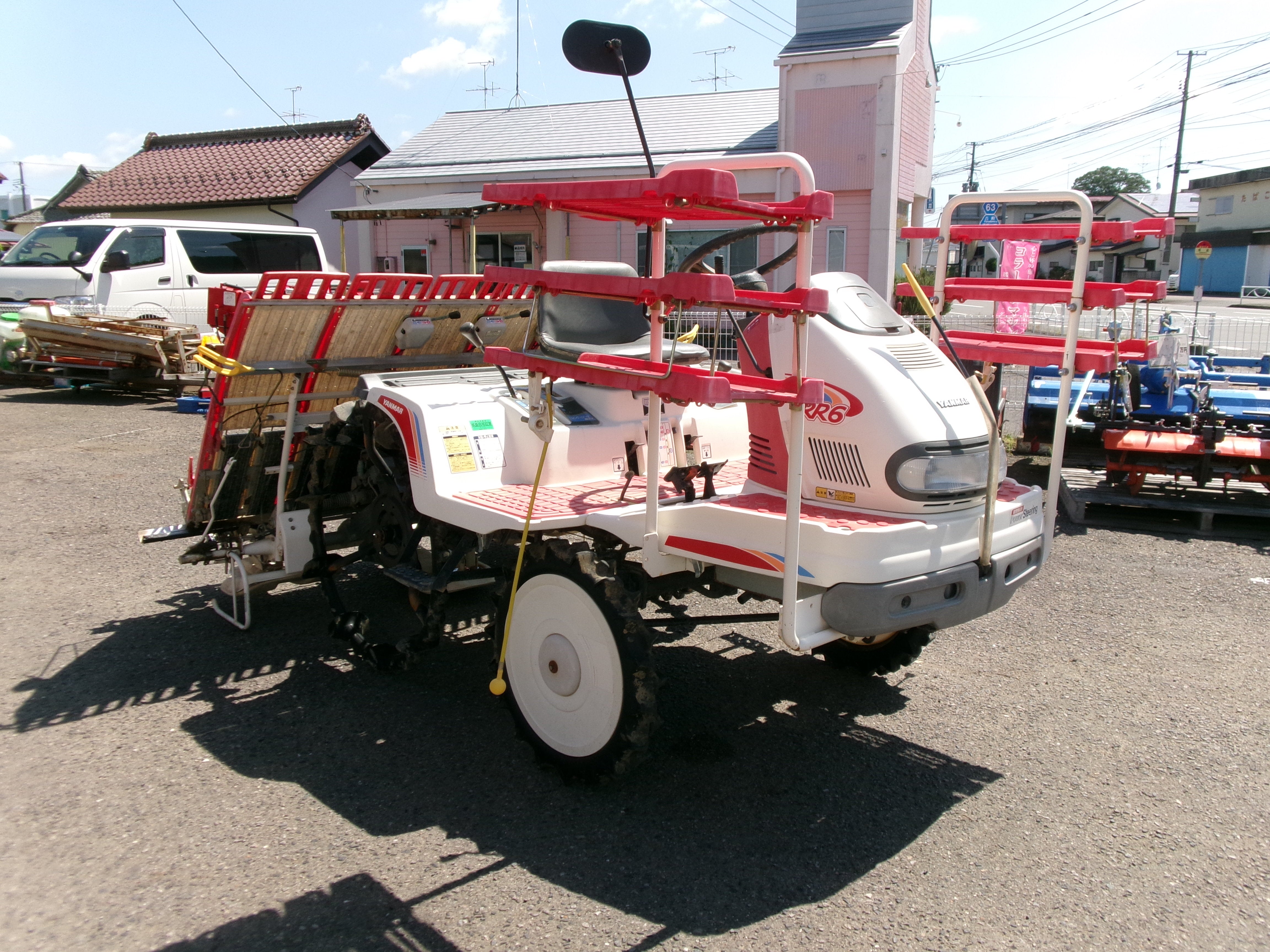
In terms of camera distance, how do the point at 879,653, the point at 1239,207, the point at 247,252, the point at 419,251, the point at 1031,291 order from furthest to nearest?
the point at 1239,207 → the point at 419,251 → the point at 247,252 → the point at 879,653 → the point at 1031,291

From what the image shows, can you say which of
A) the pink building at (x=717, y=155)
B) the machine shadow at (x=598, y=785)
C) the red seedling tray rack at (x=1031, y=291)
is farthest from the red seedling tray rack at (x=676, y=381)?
the pink building at (x=717, y=155)

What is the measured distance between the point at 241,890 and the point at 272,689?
1.67 metres

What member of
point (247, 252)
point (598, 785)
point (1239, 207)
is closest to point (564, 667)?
point (598, 785)

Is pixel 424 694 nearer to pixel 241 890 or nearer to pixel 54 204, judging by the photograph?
pixel 241 890

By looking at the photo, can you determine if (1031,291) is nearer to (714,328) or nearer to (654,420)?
(714,328)

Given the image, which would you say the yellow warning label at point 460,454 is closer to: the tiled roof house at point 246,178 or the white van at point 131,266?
the white van at point 131,266

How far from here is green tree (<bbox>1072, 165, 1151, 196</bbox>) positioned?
83812mm

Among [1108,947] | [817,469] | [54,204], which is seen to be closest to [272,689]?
[817,469]

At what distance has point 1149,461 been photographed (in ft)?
25.9

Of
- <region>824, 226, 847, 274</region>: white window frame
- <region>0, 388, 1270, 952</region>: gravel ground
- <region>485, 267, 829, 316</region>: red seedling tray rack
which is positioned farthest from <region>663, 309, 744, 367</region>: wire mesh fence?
<region>824, 226, 847, 274</region>: white window frame

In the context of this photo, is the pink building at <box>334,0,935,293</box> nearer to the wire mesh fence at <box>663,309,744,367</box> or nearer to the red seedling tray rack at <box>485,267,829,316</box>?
the wire mesh fence at <box>663,309,744,367</box>

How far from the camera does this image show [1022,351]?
13.9ft

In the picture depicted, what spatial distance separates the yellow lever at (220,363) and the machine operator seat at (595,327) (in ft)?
5.06

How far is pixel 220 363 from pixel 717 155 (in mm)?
16286
